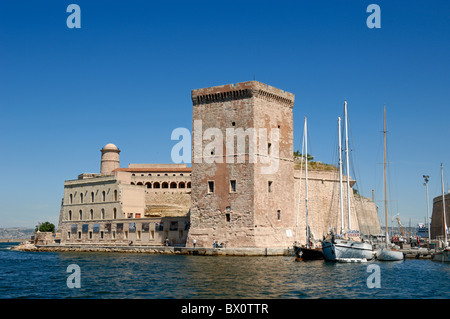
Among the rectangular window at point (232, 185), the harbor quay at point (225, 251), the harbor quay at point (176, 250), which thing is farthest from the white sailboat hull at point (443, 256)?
the rectangular window at point (232, 185)

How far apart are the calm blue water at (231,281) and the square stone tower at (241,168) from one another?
6949mm

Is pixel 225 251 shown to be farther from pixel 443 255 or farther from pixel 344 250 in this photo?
pixel 443 255

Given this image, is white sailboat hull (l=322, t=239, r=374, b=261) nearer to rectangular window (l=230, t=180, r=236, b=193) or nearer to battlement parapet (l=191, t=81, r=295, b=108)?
rectangular window (l=230, t=180, r=236, b=193)

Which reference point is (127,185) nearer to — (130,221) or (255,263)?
(130,221)

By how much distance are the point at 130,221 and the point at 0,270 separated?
61.1 feet

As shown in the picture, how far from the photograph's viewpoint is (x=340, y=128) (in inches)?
1339

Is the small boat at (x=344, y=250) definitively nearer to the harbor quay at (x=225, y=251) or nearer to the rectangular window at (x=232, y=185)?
the harbor quay at (x=225, y=251)

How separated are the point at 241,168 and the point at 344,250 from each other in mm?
9910

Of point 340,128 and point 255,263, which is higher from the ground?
point 340,128

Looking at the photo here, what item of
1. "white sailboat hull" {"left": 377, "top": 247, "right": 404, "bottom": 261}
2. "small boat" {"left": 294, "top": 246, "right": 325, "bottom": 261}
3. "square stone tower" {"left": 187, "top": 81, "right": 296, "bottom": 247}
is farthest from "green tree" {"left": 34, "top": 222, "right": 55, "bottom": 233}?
"white sailboat hull" {"left": 377, "top": 247, "right": 404, "bottom": 261}

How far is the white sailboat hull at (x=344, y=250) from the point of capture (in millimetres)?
28719

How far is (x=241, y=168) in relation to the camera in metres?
35.8
